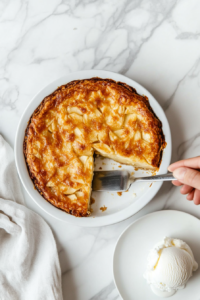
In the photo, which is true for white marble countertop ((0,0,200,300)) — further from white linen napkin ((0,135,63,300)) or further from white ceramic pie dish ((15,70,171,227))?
white ceramic pie dish ((15,70,171,227))

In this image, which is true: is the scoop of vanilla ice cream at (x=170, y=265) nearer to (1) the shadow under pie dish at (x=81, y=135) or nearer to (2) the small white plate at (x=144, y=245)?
(2) the small white plate at (x=144, y=245)

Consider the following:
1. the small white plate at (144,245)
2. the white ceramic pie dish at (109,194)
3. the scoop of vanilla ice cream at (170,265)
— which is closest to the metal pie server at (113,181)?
the white ceramic pie dish at (109,194)

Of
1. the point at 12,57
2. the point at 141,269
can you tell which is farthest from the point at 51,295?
the point at 12,57

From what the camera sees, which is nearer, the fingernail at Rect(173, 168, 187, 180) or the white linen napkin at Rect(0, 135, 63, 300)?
the fingernail at Rect(173, 168, 187, 180)

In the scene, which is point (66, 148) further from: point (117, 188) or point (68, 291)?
point (68, 291)

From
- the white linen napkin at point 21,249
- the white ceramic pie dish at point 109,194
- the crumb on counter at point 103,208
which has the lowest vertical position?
the white linen napkin at point 21,249

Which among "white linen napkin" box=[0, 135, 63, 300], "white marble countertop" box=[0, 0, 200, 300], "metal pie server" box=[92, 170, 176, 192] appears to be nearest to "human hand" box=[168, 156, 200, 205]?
"white marble countertop" box=[0, 0, 200, 300]
